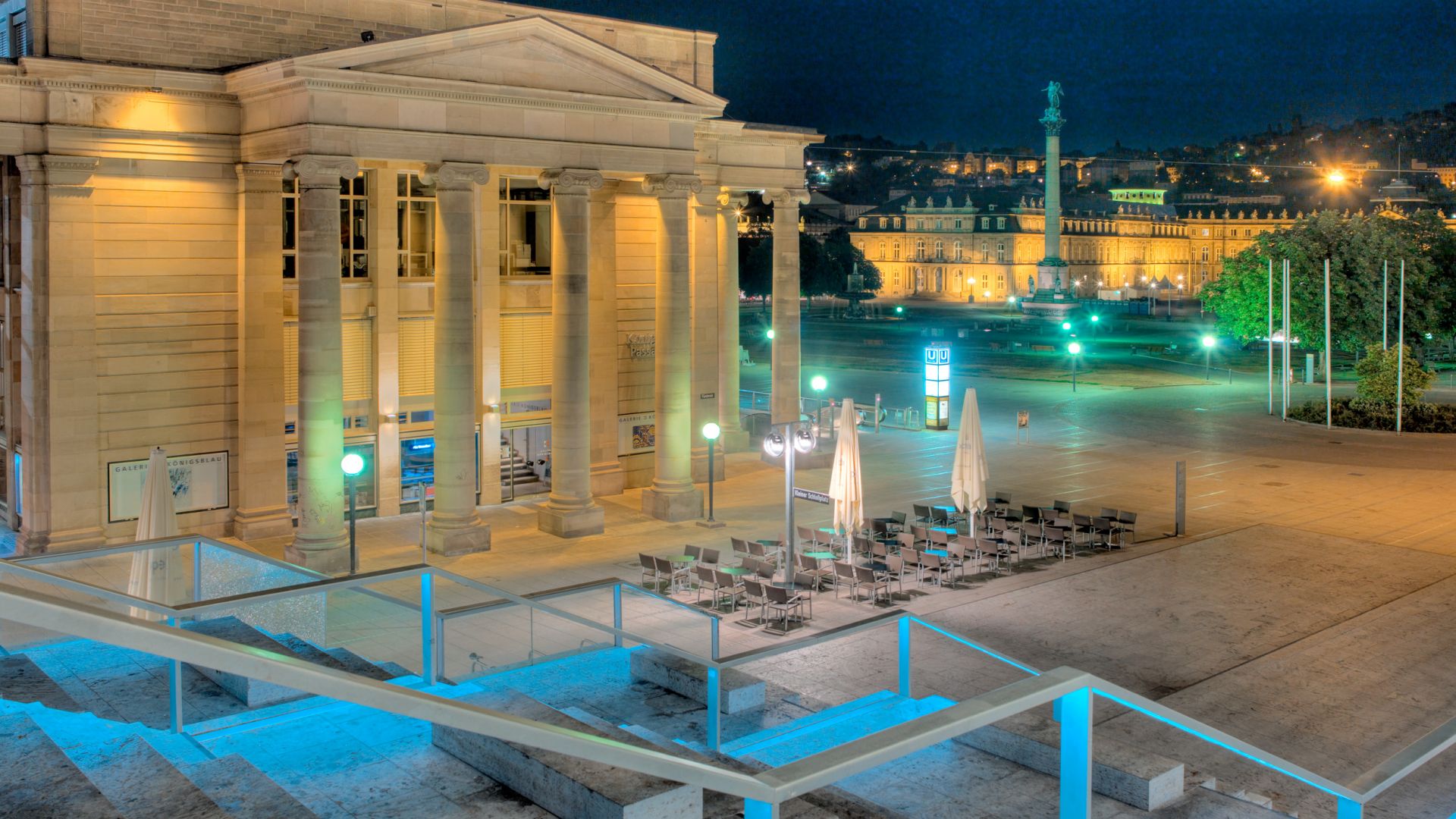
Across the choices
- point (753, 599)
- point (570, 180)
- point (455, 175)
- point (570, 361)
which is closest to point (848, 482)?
point (753, 599)

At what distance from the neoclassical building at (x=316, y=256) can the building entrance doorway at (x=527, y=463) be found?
28cm

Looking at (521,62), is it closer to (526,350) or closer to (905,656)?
(526,350)

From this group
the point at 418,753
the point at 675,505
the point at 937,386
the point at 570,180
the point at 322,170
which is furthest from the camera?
the point at 937,386

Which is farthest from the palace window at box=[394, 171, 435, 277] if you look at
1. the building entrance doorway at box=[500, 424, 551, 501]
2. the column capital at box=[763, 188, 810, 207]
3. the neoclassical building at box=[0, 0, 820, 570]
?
the column capital at box=[763, 188, 810, 207]

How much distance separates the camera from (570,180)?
1146 inches

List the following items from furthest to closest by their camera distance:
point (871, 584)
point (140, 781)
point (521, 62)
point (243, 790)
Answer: point (521, 62)
point (871, 584)
point (243, 790)
point (140, 781)

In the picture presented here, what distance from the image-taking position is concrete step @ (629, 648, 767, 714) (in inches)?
501

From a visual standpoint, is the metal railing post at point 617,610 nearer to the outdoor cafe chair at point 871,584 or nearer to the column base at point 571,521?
the outdoor cafe chair at point 871,584

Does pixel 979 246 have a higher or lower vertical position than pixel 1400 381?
higher

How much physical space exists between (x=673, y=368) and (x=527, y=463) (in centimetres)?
488

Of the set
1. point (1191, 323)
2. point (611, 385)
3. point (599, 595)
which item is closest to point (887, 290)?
point (1191, 323)

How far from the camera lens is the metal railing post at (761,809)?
552cm

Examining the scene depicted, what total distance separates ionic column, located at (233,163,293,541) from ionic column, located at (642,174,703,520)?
8.44 m

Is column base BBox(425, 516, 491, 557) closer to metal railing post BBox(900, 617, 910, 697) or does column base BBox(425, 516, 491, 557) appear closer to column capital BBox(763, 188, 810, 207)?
column capital BBox(763, 188, 810, 207)
